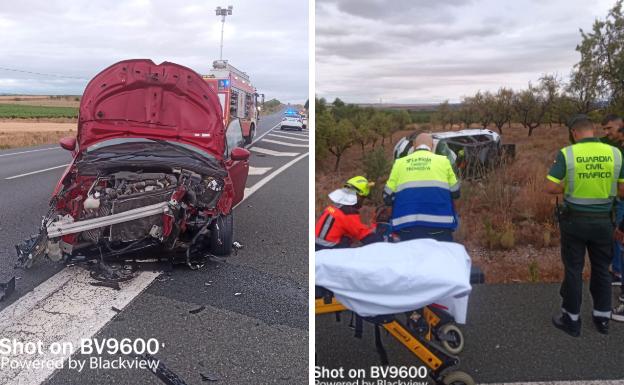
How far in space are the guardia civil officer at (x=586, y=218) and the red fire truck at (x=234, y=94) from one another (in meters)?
1.29

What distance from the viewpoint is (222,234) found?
3.12m

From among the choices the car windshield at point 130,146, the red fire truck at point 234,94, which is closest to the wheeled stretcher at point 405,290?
the red fire truck at point 234,94

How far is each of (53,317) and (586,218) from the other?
6.96ft

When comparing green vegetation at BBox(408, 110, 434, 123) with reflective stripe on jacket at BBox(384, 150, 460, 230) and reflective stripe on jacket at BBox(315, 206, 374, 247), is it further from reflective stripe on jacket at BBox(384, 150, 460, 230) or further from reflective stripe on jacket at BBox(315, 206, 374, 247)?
reflective stripe on jacket at BBox(315, 206, 374, 247)

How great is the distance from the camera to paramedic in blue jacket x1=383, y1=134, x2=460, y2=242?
80.0 inches

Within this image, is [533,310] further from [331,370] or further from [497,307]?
[331,370]

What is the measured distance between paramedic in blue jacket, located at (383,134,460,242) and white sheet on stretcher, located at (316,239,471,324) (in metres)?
0.21

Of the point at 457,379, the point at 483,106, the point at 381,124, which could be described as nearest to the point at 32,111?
the point at 381,124

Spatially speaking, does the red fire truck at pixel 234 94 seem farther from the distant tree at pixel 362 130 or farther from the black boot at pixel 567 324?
the black boot at pixel 567 324

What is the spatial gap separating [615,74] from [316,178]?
1086 mm

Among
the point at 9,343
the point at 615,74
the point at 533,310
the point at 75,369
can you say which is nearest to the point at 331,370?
→ the point at 75,369

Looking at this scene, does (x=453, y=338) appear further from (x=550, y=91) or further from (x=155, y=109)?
(x=155, y=109)

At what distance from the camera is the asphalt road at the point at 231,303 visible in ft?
4.93

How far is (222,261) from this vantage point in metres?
2.98
